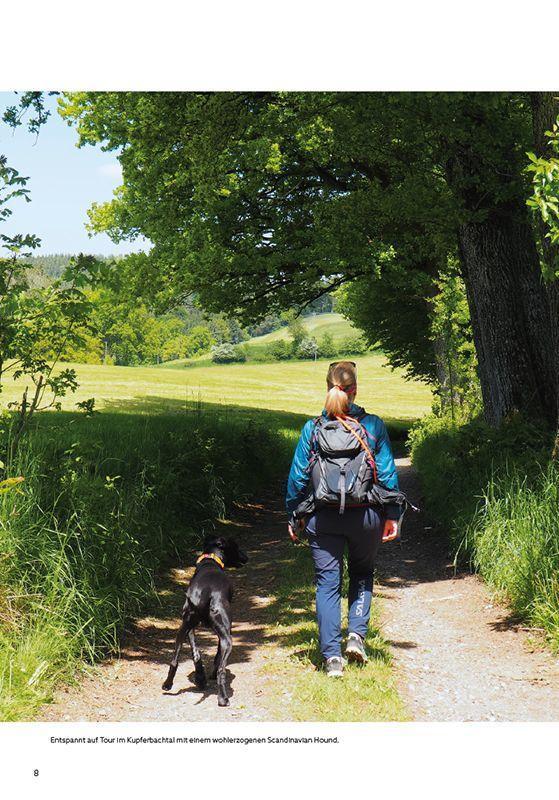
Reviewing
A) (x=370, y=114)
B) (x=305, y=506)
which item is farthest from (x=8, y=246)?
(x=370, y=114)

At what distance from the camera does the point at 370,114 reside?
1109 cm

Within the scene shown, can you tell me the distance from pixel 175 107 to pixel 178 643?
9813 mm

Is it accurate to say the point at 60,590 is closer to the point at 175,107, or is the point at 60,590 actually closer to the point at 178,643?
the point at 178,643

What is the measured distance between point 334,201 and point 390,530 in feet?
41.2

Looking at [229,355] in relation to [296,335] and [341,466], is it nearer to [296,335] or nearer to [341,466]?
[296,335]

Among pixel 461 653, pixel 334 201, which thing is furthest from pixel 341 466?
pixel 334 201

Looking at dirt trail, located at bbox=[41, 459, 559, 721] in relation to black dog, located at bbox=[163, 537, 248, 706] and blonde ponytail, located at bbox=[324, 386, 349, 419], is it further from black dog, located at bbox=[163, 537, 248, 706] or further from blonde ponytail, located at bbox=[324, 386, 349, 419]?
blonde ponytail, located at bbox=[324, 386, 349, 419]

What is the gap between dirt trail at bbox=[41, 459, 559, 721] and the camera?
17.8 ft

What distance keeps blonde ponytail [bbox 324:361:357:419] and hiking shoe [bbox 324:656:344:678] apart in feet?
5.80

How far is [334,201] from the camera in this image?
17.2m

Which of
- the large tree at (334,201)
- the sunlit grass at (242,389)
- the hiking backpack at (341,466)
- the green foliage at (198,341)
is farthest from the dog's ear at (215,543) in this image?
the green foliage at (198,341)

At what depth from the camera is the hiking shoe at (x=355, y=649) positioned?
5.83 meters

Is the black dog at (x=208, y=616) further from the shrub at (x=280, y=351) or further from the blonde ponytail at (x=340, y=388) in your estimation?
the shrub at (x=280, y=351)

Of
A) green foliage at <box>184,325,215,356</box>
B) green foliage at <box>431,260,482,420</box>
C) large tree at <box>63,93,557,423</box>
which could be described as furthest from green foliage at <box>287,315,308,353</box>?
green foliage at <box>431,260,482,420</box>
